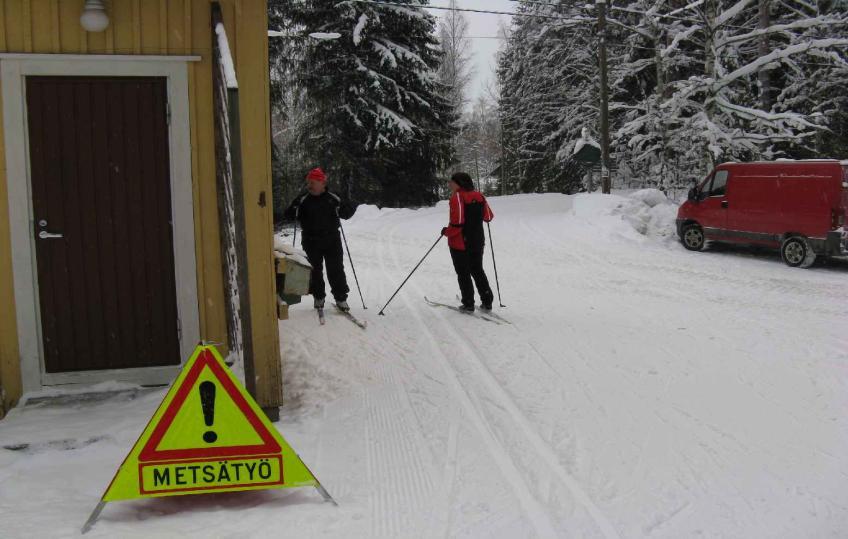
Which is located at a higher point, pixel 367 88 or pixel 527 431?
pixel 367 88

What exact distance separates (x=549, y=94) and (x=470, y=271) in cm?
2728

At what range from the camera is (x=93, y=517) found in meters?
3.59

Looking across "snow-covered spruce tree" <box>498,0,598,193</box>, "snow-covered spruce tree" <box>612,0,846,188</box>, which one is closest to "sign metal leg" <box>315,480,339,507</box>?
"snow-covered spruce tree" <box>612,0,846,188</box>

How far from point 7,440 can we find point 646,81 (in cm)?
2821

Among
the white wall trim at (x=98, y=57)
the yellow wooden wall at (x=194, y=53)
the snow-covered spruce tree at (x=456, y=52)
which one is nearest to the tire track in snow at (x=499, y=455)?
the yellow wooden wall at (x=194, y=53)

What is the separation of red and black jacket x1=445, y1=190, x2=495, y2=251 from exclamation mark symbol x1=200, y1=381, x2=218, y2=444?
215 inches

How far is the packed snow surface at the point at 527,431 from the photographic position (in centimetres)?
376

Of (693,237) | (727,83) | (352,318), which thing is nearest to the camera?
(352,318)

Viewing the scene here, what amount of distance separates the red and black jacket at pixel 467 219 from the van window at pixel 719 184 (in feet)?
24.6

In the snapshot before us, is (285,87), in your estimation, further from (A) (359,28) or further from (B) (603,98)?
(B) (603,98)

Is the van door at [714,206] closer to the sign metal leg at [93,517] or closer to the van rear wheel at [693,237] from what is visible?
the van rear wheel at [693,237]

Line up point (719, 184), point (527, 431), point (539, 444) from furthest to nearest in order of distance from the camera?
point (719, 184)
point (527, 431)
point (539, 444)

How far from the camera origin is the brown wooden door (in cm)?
535

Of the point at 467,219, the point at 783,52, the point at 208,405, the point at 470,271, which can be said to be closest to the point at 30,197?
the point at 208,405
